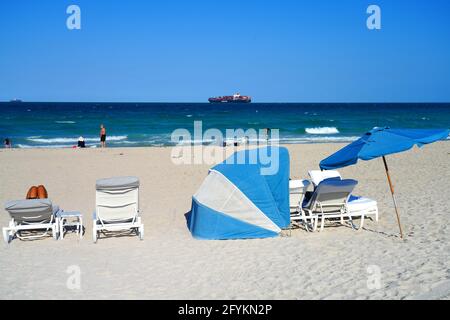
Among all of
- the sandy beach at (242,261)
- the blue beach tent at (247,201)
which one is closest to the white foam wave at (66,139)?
the sandy beach at (242,261)

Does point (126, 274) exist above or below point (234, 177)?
below

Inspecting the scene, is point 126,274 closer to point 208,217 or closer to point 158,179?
point 208,217

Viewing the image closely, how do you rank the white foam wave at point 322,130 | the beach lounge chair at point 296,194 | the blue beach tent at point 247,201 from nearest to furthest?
the blue beach tent at point 247,201, the beach lounge chair at point 296,194, the white foam wave at point 322,130

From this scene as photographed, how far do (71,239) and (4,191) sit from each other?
6.17 meters

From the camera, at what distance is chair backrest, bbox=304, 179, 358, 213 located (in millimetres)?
8281

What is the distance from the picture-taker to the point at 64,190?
13.7 metres

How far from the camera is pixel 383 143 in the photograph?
7.62 meters

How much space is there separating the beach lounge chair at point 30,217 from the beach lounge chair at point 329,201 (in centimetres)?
430

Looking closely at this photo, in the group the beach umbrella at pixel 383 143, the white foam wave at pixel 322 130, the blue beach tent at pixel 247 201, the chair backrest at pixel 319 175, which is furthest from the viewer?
the white foam wave at pixel 322 130

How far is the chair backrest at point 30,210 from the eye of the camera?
7934 millimetres

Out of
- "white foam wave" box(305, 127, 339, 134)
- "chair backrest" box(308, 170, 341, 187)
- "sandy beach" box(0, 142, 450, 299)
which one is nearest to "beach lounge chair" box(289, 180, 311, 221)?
"sandy beach" box(0, 142, 450, 299)

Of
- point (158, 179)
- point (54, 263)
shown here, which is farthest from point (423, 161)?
point (54, 263)

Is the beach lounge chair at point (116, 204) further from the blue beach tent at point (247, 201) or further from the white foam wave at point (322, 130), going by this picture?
the white foam wave at point (322, 130)
